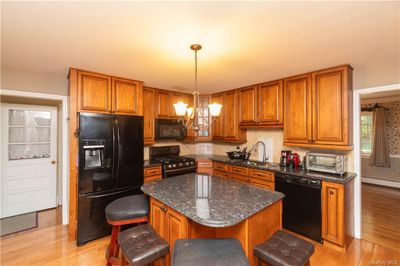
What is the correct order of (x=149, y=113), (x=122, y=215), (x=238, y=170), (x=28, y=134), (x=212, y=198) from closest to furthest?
(x=212, y=198) → (x=122, y=215) → (x=238, y=170) → (x=28, y=134) → (x=149, y=113)

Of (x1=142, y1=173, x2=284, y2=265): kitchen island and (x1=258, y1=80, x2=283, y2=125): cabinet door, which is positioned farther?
(x1=258, y1=80, x2=283, y2=125): cabinet door

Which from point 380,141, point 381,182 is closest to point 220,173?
point 380,141

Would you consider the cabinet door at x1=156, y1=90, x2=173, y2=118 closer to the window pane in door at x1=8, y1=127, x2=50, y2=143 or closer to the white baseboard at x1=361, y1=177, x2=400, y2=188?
the window pane in door at x1=8, y1=127, x2=50, y2=143

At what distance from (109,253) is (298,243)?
6.08 ft

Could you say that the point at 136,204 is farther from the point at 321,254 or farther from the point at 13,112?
the point at 13,112

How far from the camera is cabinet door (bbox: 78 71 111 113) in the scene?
280cm

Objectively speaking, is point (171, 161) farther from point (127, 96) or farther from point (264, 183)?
point (264, 183)

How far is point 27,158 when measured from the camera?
12.1 feet

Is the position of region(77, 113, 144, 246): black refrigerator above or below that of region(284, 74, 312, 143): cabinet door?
below

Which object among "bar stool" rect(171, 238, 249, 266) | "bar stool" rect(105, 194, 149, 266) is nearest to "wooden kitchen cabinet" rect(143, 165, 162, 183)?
"bar stool" rect(105, 194, 149, 266)

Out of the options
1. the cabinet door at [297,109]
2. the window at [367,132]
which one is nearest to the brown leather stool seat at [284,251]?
the cabinet door at [297,109]

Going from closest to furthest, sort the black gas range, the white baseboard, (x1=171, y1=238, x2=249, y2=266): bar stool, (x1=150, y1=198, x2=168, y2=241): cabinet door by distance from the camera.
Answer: (x1=171, y1=238, x2=249, y2=266): bar stool
(x1=150, y1=198, x2=168, y2=241): cabinet door
the black gas range
the white baseboard

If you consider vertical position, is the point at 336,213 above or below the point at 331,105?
below

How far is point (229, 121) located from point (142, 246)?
10.3ft
